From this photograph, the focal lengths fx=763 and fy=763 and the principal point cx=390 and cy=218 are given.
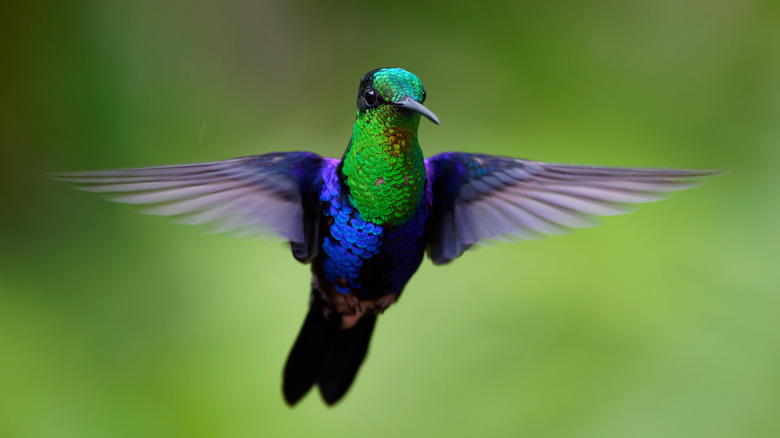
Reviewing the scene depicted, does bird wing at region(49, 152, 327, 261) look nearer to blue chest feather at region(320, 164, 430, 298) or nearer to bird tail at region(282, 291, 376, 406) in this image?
blue chest feather at region(320, 164, 430, 298)

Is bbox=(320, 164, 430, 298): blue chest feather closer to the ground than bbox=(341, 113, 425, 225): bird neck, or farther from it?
closer to the ground

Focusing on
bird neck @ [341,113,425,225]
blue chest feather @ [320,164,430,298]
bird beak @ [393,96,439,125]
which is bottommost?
blue chest feather @ [320,164,430,298]

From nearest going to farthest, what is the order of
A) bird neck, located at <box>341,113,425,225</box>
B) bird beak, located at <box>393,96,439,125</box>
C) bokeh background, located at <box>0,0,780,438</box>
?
1. bird beak, located at <box>393,96,439,125</box>
2. bird neck, located at <box>341,113,425,225</box>
3. bokeh background, located at <box>0,0,780,438</box>

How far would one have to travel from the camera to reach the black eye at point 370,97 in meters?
0.85

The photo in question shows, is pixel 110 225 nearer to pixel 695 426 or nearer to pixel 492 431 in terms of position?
pixel 492 431

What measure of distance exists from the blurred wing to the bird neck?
9 cm

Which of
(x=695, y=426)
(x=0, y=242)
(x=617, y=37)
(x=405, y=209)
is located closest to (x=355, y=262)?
(x=405, y=209)

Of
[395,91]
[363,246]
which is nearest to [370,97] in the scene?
[395,91]

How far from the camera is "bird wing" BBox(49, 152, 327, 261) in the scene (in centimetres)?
80

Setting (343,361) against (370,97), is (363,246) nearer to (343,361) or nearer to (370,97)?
(370,97)

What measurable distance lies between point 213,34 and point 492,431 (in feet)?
4.52

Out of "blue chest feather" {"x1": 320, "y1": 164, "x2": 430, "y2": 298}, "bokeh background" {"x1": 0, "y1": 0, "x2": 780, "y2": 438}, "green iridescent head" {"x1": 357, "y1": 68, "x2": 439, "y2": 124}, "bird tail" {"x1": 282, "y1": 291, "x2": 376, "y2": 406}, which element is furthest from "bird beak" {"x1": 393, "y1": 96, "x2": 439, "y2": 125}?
"bokeh background" {"x1": 0, "y1": 0, "x2": 780, "y2": 438}

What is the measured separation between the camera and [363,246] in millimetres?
964

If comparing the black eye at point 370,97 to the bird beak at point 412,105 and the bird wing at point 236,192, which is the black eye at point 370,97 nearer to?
the bird beak at point 412,105
